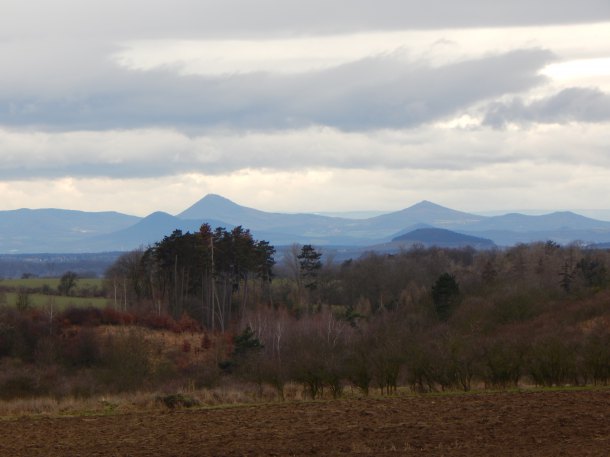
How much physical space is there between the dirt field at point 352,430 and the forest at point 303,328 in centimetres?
363

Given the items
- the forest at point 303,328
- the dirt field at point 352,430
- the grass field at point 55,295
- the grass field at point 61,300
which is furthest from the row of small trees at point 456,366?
the grass field at point 61,300

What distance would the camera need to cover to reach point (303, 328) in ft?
224

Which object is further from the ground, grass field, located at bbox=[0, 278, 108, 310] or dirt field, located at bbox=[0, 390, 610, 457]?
dirt field, located at bbox=[0, 390, 610, 457]

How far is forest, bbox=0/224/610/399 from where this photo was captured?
96.7ft

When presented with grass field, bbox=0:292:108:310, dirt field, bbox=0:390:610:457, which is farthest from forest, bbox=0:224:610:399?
dirt field, bbox=0:390:610:457

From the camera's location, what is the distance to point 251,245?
86688 millimetres

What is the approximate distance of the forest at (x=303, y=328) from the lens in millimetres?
29469

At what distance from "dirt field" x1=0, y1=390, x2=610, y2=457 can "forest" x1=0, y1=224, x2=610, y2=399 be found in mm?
3630

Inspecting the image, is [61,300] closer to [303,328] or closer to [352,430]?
[303,328]

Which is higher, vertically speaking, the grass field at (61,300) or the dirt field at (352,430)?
the dirt field at (352,430)

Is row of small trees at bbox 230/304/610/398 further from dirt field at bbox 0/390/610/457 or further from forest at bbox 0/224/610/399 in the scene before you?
dirt field at bbox 0/390/610/457

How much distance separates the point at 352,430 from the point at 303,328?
47787 millimetres

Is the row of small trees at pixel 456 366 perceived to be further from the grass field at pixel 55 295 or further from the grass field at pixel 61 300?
the grass field at pixel 61 300

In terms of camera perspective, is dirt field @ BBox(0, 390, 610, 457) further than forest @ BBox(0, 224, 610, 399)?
No
